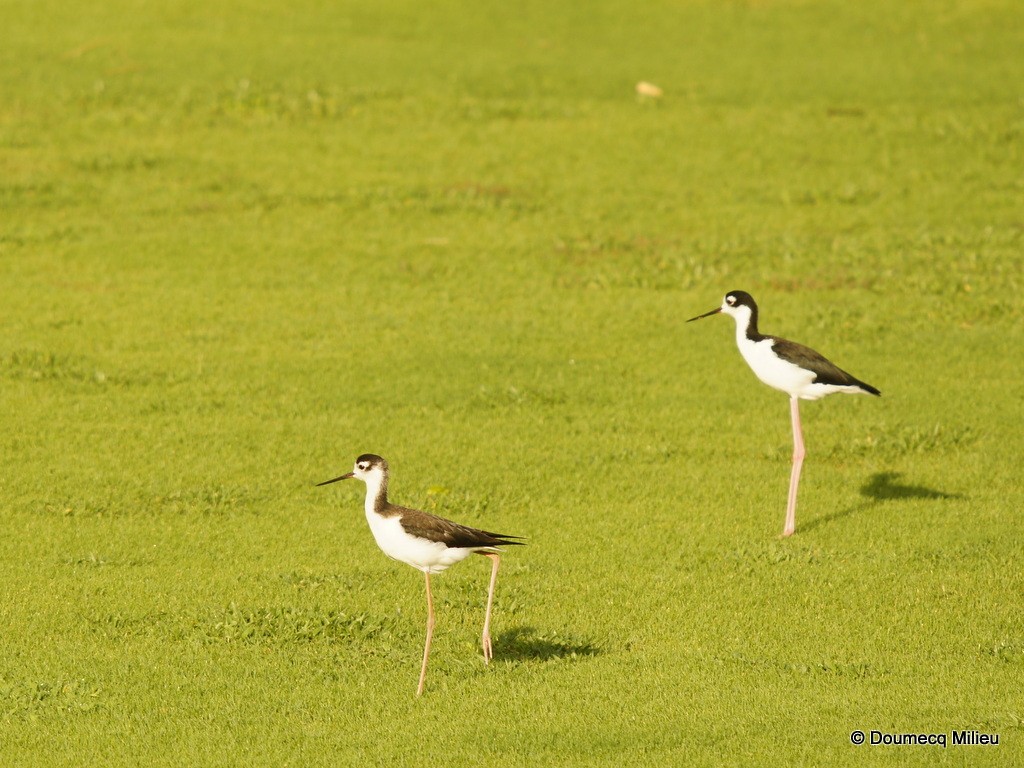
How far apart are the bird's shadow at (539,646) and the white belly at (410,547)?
3.06 ft

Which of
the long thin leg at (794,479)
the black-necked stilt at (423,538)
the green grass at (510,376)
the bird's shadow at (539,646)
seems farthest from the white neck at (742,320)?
the black-necked stilt at (423,538)

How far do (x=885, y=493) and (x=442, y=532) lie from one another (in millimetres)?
5353

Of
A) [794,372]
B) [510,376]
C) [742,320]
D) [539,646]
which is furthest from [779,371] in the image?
[510,376]

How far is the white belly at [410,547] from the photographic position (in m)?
8.96

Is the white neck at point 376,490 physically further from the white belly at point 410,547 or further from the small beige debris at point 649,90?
the small beige debris at point 649,90

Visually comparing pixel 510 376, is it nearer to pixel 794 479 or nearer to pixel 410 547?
pixel 794 479

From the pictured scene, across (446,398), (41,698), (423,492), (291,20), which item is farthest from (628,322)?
(291,20)

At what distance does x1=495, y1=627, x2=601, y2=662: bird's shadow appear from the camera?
967cm

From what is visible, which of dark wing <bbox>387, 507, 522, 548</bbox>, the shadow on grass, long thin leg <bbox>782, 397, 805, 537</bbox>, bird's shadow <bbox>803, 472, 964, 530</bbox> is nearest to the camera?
dark wing <bbox>387, 507, 522, 548</bbox>

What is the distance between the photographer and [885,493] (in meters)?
12.9

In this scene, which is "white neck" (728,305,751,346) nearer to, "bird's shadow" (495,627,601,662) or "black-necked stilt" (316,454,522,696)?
"bird's shadow" (495,627,601,662)

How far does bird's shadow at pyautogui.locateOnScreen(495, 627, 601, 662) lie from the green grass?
33mm

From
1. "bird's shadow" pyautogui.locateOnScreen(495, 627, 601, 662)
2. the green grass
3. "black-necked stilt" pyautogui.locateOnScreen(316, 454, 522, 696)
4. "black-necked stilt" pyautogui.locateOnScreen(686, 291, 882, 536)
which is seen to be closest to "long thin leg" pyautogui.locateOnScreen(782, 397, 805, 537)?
"black-necked stilt" pyautogui.locateOnScreen(686, 291, 882, 536)

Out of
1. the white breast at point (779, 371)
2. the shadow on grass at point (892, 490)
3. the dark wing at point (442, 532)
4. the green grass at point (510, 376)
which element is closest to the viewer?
the dark wing at point (442, 532)
